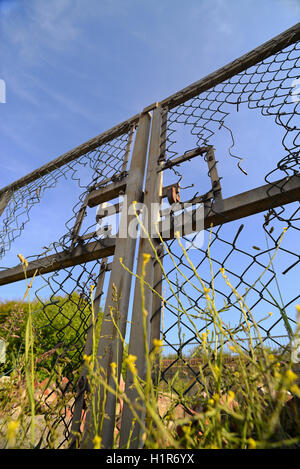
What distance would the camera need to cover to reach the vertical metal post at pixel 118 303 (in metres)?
0.85

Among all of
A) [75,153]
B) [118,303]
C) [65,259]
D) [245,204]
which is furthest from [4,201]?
[245,204]

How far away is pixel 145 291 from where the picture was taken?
1.04m

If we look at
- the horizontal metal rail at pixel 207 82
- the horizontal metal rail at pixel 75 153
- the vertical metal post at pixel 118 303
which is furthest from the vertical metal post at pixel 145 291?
the horizontal metal rail at pixel 75 153

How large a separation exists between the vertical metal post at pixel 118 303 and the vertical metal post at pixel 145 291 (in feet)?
0.17

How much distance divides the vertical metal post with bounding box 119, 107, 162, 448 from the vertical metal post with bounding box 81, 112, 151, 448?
0.17 feet

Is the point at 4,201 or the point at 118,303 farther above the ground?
the point at 4,201

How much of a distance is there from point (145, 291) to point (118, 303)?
13 centimetres

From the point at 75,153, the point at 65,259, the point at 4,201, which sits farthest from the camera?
the point at 4,201

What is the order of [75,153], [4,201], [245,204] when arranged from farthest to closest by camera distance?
[4,201]
[75,153]
[245,204]

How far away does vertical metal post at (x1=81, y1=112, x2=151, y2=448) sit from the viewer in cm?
85

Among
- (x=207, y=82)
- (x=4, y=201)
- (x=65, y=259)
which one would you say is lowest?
(x=65, y=259)

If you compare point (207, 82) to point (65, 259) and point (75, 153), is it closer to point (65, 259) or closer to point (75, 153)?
point (75, 153)
